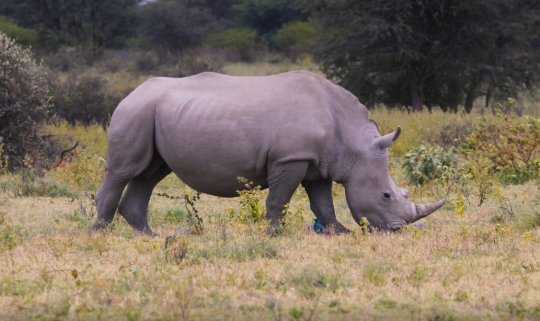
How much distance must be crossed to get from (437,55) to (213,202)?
710 inches

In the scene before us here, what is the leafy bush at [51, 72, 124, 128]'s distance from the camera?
23.9 meters

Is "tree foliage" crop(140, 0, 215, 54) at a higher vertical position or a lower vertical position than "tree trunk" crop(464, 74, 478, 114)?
lower

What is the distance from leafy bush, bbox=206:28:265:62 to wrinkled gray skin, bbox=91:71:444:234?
37.0 meters

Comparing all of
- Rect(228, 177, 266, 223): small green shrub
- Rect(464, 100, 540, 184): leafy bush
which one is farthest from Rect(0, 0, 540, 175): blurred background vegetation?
Rect(228, 177, 266, 223): small green shrub

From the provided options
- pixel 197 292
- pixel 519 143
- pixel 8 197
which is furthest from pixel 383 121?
pixel 197 292

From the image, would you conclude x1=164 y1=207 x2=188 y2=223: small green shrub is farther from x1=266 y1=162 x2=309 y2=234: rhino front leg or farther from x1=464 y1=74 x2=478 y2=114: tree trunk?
x1=464 y1=74 x2=478 y2=114: tree trunk

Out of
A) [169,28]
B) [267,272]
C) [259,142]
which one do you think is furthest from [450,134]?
[169,28]

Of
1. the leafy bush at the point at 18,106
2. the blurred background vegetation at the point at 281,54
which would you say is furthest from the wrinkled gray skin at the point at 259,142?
the leafy bush at the point at 18,106

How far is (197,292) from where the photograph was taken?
5957mm

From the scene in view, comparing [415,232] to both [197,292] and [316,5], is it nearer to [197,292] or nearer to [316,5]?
[197,292]

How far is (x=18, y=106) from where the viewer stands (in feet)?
51.3

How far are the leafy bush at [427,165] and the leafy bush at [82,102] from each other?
11.6 meters

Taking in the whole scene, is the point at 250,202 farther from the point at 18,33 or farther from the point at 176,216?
the point at 18,33

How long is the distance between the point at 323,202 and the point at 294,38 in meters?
38.9
